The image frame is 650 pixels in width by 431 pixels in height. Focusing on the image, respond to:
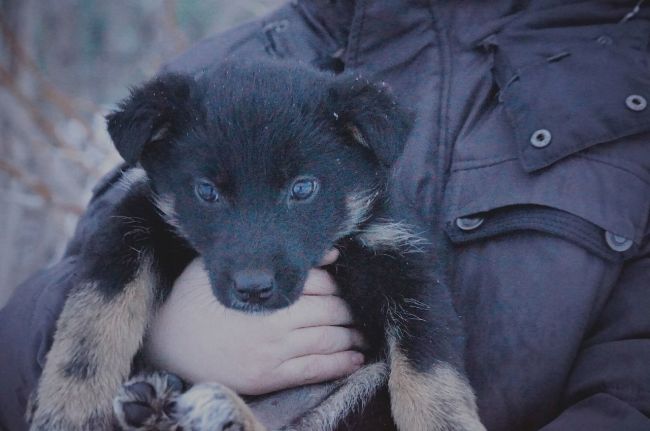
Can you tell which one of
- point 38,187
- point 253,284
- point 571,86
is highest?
point 253,284

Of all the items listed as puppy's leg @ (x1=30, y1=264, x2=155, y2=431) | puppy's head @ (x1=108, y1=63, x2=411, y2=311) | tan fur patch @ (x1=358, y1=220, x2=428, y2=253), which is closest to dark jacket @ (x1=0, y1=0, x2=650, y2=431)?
tan fur patch @ (x1=358, y1=220, x2=428, y2=253)

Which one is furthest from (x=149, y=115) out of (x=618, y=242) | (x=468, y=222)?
(x=618, y=242)

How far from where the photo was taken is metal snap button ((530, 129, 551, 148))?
85.4 inches

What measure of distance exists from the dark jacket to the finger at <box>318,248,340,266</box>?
37 centimetres

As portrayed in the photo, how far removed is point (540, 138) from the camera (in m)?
2.18

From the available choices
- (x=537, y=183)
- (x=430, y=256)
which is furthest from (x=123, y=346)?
(x=537, y=183)

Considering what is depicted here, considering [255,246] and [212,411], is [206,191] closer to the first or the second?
[255,246]

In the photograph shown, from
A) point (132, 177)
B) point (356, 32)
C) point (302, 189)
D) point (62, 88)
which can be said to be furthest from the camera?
point (62, 88)

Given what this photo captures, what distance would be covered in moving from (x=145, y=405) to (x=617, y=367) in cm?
152

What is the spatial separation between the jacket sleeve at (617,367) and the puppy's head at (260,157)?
926 millimetres

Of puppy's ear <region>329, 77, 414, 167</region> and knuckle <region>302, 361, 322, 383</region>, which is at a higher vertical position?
puppy's ear <region>329, 77, 414, 167</region>

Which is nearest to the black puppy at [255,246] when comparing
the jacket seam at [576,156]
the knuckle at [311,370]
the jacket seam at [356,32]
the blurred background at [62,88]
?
the knuckle at [311,370]

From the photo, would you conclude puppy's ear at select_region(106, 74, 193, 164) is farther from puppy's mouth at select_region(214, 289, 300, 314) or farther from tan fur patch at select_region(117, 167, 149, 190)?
puppy's mouth at select_region(214, 289, 300, 314)

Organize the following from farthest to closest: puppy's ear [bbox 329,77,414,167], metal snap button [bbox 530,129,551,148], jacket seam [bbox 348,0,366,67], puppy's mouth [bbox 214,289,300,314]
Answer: jacket seam [bbox 348,0,366,67], metal snap button [bbox 530,129,551,148], puppy's ear [bbox 329,77,414,167], puppy's mouth [bbox 214,289,300,314]
